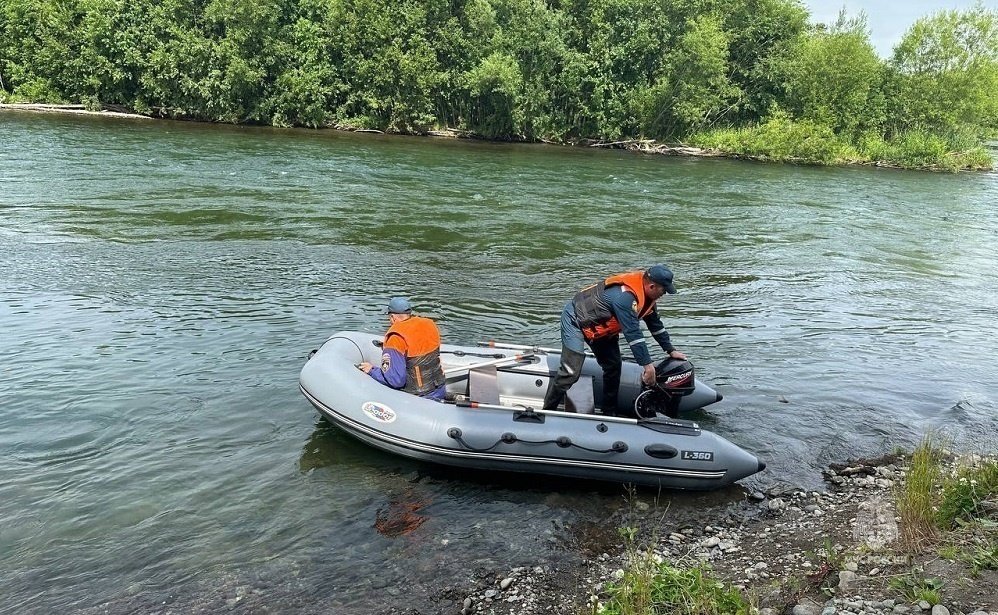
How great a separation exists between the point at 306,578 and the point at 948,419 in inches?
269

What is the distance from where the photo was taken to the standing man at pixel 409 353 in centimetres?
651

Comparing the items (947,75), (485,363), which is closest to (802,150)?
(947,75)

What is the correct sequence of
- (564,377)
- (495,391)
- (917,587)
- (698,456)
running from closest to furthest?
(917,587)
(698,456)
(564,377)
(495,391)

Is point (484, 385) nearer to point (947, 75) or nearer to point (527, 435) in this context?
point (527, 435)

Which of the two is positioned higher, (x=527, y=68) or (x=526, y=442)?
(x=527, y=68)

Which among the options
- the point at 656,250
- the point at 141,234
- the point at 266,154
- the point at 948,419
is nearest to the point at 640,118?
the point at 266,154

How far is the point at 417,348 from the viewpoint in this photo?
6547 millimetres

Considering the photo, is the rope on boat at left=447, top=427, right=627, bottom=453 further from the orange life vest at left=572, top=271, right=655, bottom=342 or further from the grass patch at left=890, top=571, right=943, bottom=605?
the grass patch at left=890, top=571, right=943, bottom=605

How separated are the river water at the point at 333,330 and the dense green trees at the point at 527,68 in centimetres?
1828

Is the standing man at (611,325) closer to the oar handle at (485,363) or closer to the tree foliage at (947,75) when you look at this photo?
the oar handle at (485,363)

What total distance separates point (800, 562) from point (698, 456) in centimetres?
134

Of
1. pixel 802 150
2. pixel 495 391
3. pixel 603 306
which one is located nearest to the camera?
pixel 603 306

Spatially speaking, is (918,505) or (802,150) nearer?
(918,505)

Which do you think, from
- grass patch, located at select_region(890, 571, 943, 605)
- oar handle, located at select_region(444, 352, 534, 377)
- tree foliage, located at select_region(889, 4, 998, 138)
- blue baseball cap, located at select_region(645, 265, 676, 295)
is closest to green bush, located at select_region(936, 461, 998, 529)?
grass patch, located at select_region(890, 571, 943, 605)
